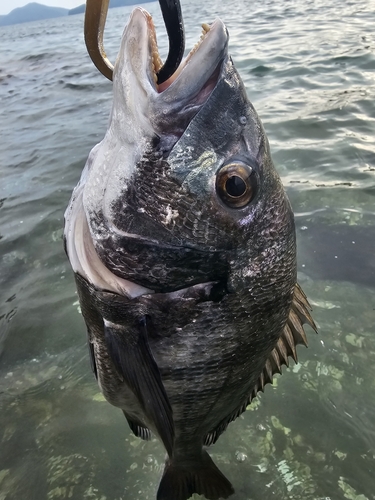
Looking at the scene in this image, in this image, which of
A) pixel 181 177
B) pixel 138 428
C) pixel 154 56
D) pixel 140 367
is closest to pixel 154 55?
pixel 154 56

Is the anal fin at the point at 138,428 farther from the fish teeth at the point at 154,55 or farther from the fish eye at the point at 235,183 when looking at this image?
the fish teeth at the point at 154,55

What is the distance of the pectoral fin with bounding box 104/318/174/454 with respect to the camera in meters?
1.56

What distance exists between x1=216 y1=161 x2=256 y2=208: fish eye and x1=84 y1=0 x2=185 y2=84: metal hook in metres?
0.37

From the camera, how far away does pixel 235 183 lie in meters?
1.49

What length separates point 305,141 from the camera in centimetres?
578

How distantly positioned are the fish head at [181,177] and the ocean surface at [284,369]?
4.65 ft

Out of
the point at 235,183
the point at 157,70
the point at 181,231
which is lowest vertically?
the point at 181,231

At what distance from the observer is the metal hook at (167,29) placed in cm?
128

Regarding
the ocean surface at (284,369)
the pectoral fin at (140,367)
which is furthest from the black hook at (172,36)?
the ocean surface at (284,369)

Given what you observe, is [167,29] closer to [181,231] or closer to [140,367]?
[181,231]

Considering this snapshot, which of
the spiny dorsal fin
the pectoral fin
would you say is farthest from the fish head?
the spiny dorsal fin

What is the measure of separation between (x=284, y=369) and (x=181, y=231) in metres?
1.79

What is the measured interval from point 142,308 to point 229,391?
58 centimetres

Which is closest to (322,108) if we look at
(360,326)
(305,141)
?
(305,141)
